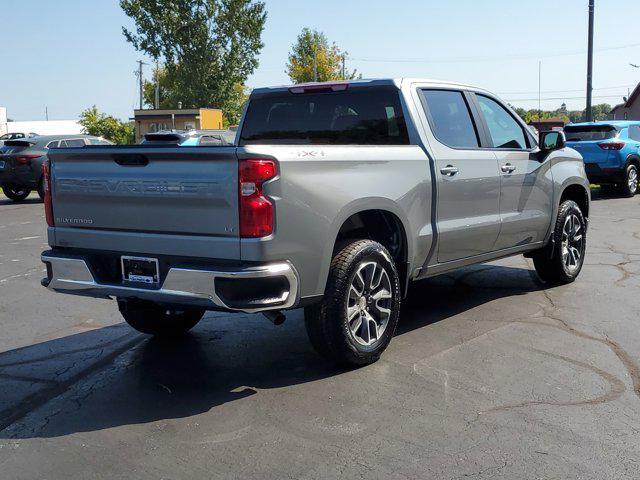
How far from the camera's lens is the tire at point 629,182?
17.5 meters

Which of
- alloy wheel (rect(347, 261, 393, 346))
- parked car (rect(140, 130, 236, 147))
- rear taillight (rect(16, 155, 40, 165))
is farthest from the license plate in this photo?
rear taillight (rect(16, 155, 40, 165))

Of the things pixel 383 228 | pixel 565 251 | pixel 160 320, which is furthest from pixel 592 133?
pixel 160 320

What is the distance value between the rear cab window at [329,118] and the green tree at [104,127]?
198ft

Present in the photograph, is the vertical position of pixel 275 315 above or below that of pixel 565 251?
above

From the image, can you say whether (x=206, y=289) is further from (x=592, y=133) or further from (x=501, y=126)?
(x=592, y=133)

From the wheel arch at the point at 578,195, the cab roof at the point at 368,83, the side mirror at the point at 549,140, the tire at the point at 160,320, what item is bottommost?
the tire at the point at 160,320

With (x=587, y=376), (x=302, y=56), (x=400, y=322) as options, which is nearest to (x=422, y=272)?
(x=400, y=322)

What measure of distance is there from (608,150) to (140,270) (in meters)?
14.8

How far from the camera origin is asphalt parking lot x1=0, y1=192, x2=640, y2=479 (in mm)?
3689

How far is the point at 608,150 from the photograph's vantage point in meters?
17.2

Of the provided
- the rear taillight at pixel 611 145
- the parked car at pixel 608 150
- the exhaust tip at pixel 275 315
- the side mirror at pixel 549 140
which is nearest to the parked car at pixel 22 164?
the parked car at pixel 608 150

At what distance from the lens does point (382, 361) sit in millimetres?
5320

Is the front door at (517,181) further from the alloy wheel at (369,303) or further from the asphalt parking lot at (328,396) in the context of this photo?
the alloy wheel at (369,303)

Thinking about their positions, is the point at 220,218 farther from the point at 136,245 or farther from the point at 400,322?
the point at 400,322
